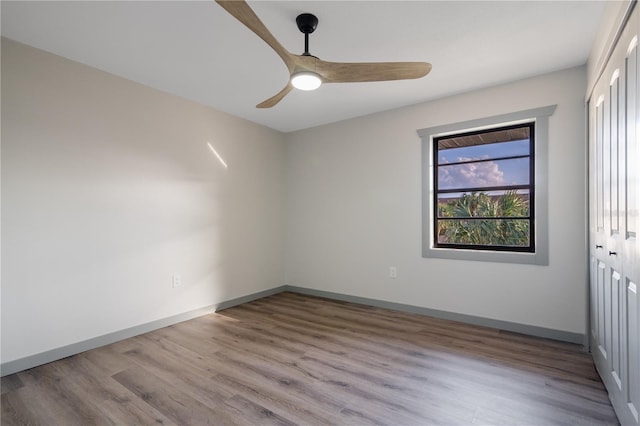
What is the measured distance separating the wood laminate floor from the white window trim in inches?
29.4

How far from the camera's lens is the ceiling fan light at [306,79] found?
6.28 feet

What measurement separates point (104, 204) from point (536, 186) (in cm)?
406

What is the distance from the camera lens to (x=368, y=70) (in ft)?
6.35

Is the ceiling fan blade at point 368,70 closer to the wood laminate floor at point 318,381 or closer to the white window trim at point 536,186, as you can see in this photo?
the white window trim at point 536,186

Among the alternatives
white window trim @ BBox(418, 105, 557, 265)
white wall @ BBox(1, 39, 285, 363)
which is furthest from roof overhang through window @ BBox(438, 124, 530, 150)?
white wall @ BBox(1, 39, 285, 363)

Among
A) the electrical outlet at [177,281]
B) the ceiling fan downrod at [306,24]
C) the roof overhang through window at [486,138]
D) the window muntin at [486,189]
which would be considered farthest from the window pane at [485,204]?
the electrical outlet at [177,281]

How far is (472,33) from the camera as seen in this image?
86.8 inches

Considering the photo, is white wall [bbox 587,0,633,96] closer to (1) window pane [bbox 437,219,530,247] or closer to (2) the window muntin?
(2) the window muntin

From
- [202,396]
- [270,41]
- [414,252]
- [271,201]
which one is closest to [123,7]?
[270,41]

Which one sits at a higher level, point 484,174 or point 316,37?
point 316,37

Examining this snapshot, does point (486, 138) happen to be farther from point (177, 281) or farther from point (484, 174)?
point (177, 281)

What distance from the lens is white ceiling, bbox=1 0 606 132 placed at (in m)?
1.95

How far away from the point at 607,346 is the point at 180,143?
159 inches

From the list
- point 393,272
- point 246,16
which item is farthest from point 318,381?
point 246,16
